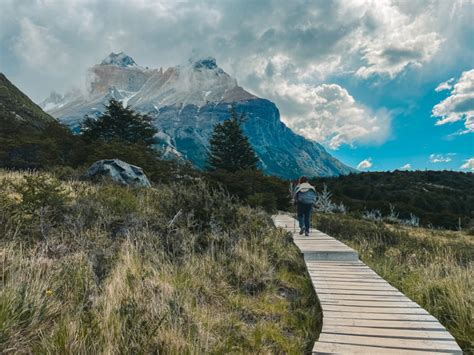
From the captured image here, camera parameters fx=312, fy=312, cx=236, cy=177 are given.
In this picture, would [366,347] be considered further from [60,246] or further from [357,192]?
[357,192]

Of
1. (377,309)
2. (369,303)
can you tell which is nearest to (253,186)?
(369,303)

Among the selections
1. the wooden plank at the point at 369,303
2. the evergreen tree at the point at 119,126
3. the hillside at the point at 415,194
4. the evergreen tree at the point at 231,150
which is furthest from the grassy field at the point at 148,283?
the evergreen tree at the point at 231,150

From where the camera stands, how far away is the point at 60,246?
4.97m

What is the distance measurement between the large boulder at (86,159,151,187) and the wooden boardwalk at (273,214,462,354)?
11.1 m

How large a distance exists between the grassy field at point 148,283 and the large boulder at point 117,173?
22.0 feet

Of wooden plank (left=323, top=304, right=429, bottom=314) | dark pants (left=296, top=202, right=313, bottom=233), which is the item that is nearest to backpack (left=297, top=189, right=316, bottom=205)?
dark pants (left=296, top=202, right=313, bottom=233)

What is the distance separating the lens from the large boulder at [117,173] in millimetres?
14562

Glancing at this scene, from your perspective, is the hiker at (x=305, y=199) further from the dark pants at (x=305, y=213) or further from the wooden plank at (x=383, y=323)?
the wooden plank at (x=383, y=323)

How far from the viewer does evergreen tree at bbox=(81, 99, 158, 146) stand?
32.4 meters

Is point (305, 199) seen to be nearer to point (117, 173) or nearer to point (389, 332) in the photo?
point (389, 332)

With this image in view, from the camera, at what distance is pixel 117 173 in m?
14.9

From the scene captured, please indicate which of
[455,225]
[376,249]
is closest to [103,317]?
[376,249]

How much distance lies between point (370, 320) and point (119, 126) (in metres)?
35.1

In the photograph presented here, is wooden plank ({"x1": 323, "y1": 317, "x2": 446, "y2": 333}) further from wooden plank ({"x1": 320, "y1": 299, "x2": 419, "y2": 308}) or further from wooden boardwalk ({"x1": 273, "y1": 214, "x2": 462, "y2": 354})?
wooden plank ({"x1": 320, "y1": 299, "x2": 419, "y2": 308})
